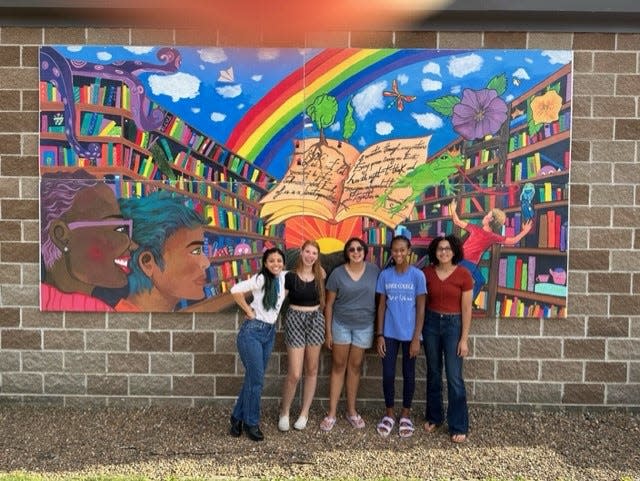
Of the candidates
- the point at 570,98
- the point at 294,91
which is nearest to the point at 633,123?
the point at 570,98

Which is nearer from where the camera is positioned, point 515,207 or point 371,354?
point 515,207

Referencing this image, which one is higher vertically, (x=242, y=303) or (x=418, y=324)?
(x=242, y=303)

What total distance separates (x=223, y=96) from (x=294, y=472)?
319 centimetres

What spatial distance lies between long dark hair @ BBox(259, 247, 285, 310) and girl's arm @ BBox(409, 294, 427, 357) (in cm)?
120

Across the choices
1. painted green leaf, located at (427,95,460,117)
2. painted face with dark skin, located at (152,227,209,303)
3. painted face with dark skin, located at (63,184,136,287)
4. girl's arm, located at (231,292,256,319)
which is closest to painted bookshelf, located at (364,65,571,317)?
painted green leaf, located at (427,95,460,117)

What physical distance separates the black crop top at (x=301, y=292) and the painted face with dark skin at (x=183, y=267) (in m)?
0.88

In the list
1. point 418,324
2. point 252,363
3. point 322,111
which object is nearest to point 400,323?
A: point 418,324

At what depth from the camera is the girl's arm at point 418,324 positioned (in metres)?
4.97

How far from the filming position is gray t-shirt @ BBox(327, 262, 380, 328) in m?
5.00

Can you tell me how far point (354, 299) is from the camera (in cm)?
500

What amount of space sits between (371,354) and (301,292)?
0.99m

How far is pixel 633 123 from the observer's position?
5266mm

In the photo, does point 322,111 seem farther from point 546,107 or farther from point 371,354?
point 371,354

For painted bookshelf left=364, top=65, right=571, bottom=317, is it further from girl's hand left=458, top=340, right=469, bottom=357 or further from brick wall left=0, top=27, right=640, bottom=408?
girl's hand left=458, top=340, right=469, bottom=357
